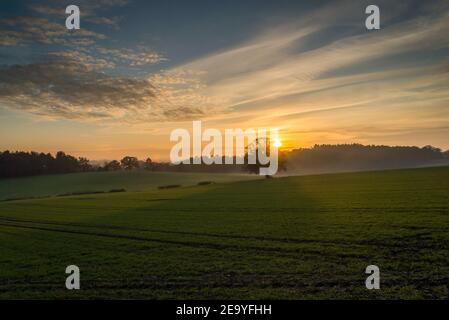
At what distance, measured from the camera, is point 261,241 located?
83.4 feet

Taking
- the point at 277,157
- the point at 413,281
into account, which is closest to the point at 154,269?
the point at 413,281

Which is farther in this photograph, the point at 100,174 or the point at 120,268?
the point at 100,174

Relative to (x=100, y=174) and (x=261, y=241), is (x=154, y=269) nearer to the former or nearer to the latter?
(x=261, y=241)

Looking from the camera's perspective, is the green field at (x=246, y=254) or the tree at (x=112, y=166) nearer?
the green field at (x=246, y=254)

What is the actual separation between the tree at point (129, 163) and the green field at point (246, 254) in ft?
524

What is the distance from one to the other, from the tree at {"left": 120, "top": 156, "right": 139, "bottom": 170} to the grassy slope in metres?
43.7

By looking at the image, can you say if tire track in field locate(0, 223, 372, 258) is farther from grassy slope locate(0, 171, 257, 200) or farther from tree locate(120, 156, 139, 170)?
tree locate(120, 156, 139, 170)

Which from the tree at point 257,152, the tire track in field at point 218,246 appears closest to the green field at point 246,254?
the tire track in field at point 218,246

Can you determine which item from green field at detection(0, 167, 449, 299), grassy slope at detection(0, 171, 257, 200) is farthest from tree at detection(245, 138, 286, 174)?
green field at detection(0, 167, 449, 299)

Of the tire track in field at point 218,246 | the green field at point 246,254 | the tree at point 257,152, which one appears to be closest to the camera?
the green field at point 246,254

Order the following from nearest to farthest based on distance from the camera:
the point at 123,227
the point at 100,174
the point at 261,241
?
1. the point at 261,241
2. the point at 123,227
3. the point at 100,174

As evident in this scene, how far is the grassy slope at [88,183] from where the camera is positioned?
116006mm

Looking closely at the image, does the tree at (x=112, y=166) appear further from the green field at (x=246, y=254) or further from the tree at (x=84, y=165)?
the green field at (x=246, y=254)
